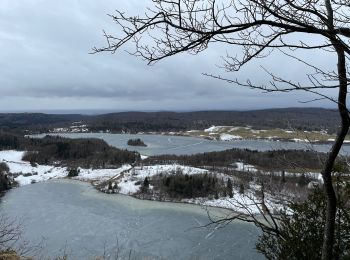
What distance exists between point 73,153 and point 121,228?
72.6 meters

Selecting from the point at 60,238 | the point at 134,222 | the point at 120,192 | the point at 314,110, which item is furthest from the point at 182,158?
the point at 314,110

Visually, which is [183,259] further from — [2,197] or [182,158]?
[182,158]

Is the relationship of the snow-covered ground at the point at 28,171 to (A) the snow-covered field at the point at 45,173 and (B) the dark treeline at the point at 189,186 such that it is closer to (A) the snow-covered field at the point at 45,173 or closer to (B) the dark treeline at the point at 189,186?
(A) the snow-covered field at the point at 45,173

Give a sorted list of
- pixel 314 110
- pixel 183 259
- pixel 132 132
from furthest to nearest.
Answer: pixel 314 110 < pixel 132 132 < pixel 183 259

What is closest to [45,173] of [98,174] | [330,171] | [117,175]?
[98,174]

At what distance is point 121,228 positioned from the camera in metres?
36.1

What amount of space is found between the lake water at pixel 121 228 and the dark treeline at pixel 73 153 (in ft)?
124

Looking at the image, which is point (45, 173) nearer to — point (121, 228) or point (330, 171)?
point (121, 228)

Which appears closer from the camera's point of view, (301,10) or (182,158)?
(301,10)

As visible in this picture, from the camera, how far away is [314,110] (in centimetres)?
19962

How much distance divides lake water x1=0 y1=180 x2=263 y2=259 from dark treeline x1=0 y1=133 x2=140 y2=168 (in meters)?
37.8

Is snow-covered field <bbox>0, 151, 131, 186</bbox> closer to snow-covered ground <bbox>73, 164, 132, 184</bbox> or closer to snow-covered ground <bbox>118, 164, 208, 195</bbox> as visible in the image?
snow-covered ground <bbox>73, 164, 132, 184</bbox>

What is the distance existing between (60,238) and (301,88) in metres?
31.7

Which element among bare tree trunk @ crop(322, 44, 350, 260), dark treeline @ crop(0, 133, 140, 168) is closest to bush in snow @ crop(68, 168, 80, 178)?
dark treeline @ crop(0, 133, 140, 168)
